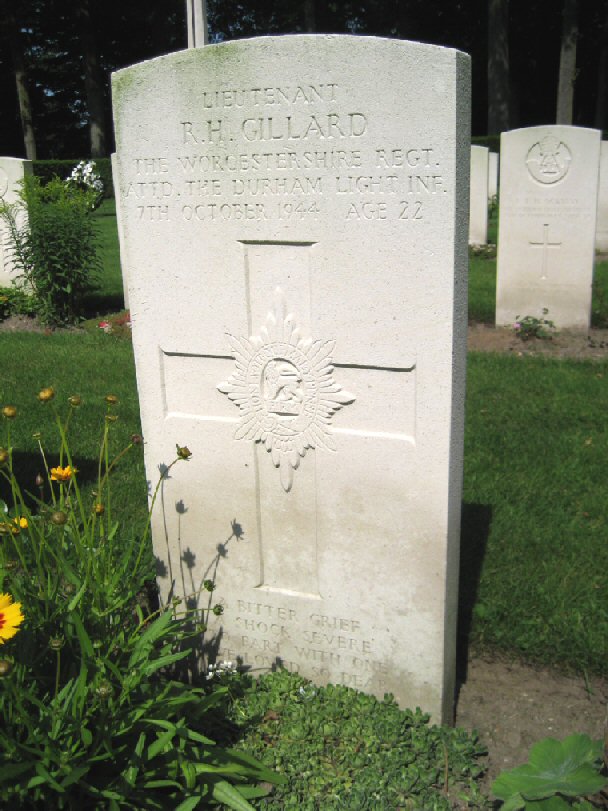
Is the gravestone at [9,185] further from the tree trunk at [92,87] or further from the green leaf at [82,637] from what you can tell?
the tree trunk at [92,87]

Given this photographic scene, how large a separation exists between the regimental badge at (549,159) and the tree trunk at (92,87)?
2334 centimetres

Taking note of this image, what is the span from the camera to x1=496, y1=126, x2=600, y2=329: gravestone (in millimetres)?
7160

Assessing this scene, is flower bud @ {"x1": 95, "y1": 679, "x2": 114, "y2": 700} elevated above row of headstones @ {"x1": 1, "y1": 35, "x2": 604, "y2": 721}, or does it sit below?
below

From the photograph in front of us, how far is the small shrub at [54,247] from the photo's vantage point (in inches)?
332

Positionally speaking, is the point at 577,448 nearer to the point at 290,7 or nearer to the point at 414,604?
the point at 414,604

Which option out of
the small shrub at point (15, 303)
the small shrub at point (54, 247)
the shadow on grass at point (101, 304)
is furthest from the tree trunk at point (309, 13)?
the small shrub at point (15, 303)

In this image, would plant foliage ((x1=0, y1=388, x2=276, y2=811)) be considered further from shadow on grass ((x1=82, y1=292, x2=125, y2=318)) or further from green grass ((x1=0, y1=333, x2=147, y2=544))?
shadow on grass ((x1=82, y1=292, x2=125, y2=318))

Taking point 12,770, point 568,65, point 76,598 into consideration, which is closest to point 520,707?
point 76,598

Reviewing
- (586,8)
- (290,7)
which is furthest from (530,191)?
(290,7)

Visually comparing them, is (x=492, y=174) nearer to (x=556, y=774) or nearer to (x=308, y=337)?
(x=308, y=337)

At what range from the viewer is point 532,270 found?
25.0 ft

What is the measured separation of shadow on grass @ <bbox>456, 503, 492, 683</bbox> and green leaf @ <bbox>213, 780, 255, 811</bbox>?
1.01m

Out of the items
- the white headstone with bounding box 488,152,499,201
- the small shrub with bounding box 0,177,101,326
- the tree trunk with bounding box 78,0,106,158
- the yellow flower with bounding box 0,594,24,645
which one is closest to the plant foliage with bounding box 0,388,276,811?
the yellow flower with bounding box 0,594,24,645

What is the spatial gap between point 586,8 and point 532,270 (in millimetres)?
26014
